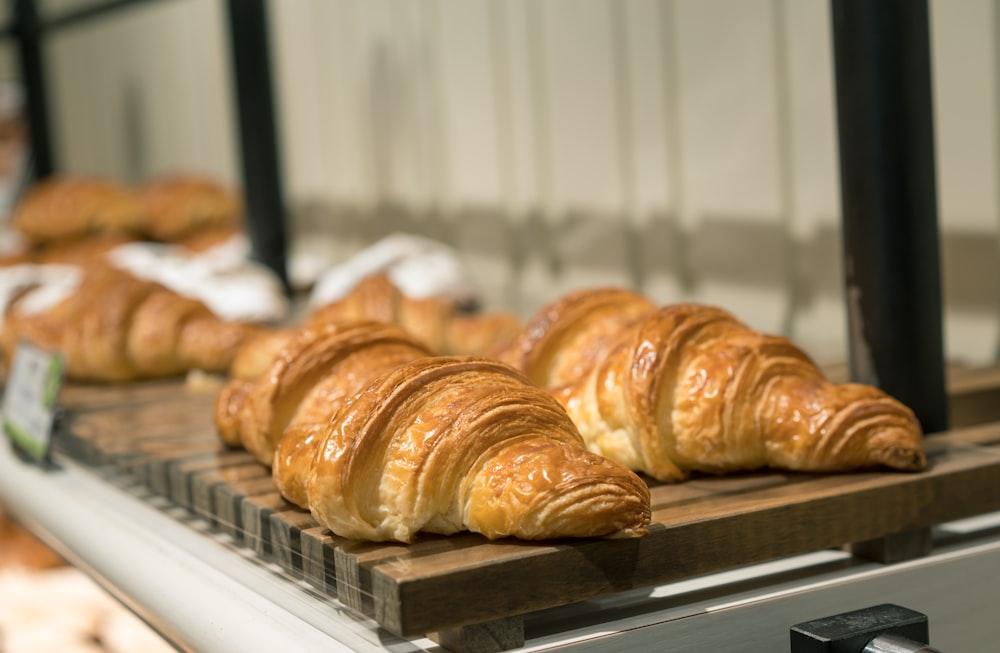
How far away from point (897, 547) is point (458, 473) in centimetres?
46

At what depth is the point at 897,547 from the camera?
47.8 inches

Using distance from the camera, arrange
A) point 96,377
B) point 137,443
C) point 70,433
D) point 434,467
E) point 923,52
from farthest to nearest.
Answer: point 96,377 → point 70,433 → point 137,443 → point 923,52 → point 434,467

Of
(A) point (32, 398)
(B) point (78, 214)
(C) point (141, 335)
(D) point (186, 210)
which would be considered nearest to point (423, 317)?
(C) point (141, 335)

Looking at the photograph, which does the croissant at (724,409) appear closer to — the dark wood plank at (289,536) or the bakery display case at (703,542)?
the bakery display case at (703,542)

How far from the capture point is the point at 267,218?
311 cm

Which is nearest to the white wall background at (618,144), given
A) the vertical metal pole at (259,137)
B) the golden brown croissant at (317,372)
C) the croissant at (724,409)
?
the vertical metal pole at (259,137)

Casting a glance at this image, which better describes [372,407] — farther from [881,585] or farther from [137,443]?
[137,443]

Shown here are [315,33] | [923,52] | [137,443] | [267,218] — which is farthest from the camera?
[315,33]

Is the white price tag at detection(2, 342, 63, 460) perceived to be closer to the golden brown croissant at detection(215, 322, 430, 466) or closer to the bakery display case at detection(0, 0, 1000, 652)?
the bakery display case at detection(0, 0, 1000, 652)

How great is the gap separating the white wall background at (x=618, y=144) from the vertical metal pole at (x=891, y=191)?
1.45 feet

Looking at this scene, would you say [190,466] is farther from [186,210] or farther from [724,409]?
[186,210]

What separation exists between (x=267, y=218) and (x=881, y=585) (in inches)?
87.1

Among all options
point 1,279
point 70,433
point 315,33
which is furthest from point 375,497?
point 315,33

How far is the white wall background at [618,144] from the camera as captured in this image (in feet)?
6.01
